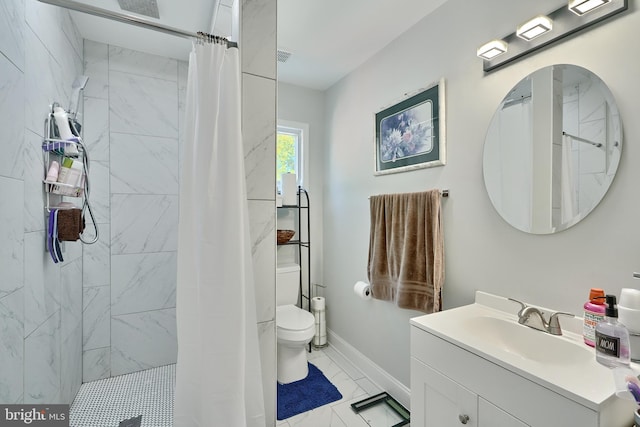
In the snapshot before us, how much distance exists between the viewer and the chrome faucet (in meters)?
1.17

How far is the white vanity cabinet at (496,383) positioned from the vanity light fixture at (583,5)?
49.5 inches

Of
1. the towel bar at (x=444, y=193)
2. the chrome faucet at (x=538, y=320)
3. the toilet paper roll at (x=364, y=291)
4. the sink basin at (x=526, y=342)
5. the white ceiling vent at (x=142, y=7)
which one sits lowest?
the toilet paper roll at (x=364, y=291)

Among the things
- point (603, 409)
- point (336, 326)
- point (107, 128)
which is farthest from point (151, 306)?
point (603, 409)

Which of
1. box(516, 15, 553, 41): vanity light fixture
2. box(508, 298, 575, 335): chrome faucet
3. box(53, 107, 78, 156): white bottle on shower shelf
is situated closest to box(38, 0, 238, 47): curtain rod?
box(53, 107, 78, 156): white bottle on shower shelf

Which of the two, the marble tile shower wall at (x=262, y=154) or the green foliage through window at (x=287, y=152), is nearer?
the marble tile shower wall at (x=262, y=154)

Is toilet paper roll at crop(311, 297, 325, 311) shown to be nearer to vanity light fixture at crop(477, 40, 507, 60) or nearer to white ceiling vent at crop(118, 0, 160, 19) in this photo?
vanity light fixture at crop(477, 40, 507, 60)

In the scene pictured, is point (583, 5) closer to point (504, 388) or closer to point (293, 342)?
point (504, 388)

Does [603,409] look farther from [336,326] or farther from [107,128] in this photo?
[107,128]

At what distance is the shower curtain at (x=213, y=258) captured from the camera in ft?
3.40

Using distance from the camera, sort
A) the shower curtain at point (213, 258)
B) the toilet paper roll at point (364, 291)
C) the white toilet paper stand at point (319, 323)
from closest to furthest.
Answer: the shower curtain at point (213, 258)
the toilet paper roll at point (364, 291)
the white toilet paper stand at point (319, 323)

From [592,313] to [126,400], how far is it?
2593 mm

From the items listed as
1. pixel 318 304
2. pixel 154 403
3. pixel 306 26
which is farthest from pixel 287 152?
pixel 154 403

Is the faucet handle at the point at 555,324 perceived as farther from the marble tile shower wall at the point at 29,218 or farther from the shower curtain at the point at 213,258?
the marble tile shower wall at the point at 29,218

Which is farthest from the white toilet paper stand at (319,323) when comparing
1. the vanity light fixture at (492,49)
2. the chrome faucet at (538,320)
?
the vanity light fixture at (492,49)
